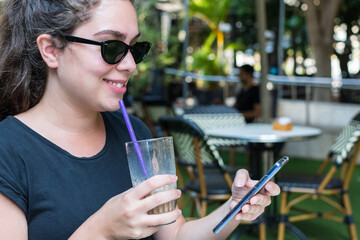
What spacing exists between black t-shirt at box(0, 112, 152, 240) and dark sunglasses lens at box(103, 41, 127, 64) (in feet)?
0.95

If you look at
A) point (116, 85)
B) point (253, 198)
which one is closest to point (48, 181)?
point (116, 85)

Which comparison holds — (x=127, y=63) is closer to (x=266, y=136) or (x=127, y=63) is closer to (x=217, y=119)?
(x=266, y=136)

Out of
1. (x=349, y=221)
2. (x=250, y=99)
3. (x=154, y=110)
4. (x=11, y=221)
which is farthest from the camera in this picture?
(x=154, y=110)

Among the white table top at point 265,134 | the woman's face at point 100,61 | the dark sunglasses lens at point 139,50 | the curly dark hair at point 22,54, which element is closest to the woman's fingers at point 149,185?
the woman's face at point 100,61

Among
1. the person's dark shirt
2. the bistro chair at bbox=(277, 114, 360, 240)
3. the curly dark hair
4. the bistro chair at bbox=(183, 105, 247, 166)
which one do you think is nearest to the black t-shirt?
the curly dark hair

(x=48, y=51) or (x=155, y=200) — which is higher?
(x=48, y=51)

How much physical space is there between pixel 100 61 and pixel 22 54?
29 centimetres

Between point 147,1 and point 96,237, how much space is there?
10.00m

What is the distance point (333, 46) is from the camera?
11.0 meters

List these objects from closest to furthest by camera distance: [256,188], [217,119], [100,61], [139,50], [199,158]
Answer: [256,188] → [100,61] → [139,50] → [199,158] → [217,119]

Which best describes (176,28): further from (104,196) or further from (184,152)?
(104,196)

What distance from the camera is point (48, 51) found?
1305 mm

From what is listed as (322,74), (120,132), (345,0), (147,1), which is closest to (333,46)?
(322,74)

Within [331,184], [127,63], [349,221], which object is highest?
[127,63]
